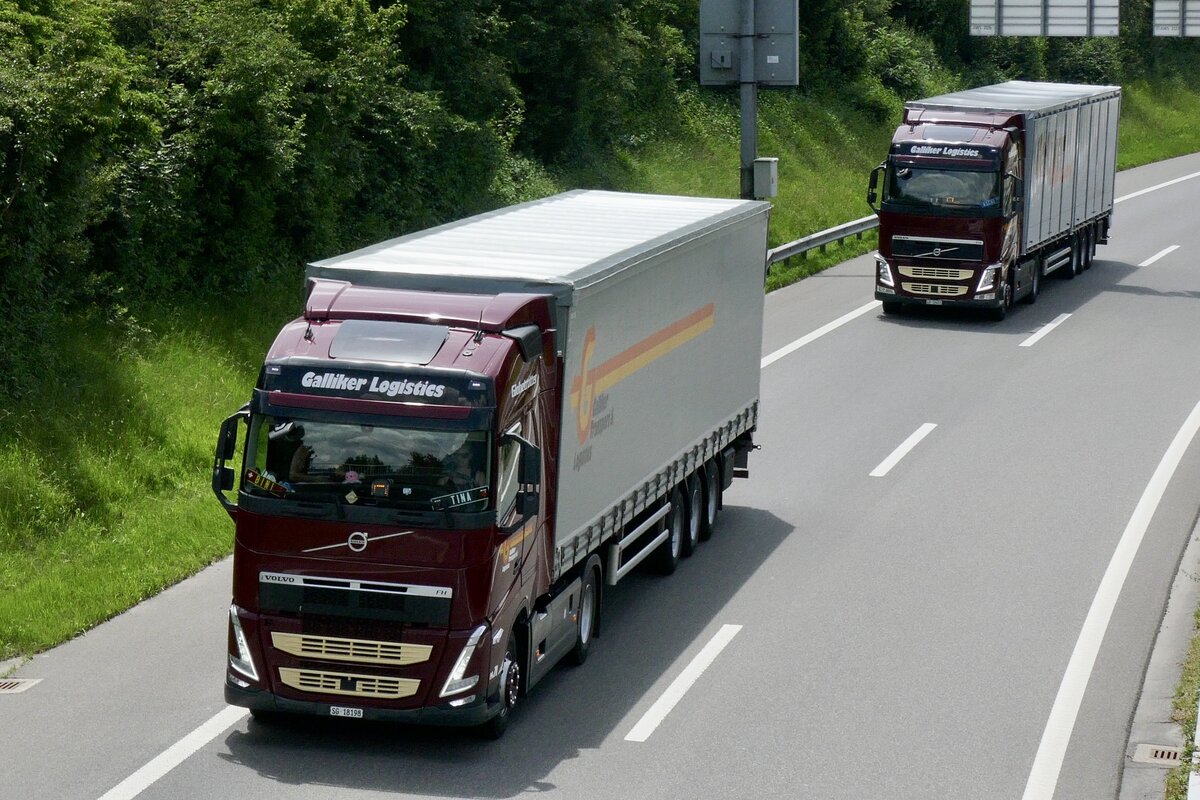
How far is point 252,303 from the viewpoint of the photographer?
22.5 meters

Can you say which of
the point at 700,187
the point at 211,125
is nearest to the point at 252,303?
the point at 211,125

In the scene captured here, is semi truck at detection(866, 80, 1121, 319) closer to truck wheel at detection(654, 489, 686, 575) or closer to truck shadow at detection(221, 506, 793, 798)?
truck wheel at detection(654, 489, 686, 575)

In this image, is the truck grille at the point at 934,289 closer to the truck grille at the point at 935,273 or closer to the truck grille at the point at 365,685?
the truck grille at the point at 935,273

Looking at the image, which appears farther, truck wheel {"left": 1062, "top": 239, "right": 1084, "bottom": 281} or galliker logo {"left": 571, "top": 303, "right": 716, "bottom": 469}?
truck wheel {"left": 1062, "top": 239, "right": 1084, "bottom": 281}

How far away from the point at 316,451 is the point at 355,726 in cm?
207

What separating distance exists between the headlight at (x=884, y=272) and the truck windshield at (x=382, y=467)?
61.8 ft

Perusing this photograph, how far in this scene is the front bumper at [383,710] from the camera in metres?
11.6

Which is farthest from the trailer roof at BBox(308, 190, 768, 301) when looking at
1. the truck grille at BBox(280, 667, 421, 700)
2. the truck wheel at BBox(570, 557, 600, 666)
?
the truck grille at BBox(280, 667, 421, 700)

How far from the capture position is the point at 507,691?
1217 cm

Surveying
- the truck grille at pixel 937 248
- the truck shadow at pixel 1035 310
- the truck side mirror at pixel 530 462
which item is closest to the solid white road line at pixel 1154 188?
the truck shadow at pixel 1035 310

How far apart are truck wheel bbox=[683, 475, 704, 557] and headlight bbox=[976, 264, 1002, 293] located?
13029 mm

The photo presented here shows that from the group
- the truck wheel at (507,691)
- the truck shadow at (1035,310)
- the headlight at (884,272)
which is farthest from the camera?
the headlight at (884,272)

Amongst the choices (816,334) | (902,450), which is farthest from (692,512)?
(816,334)

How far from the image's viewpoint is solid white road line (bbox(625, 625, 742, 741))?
40.7 feet
